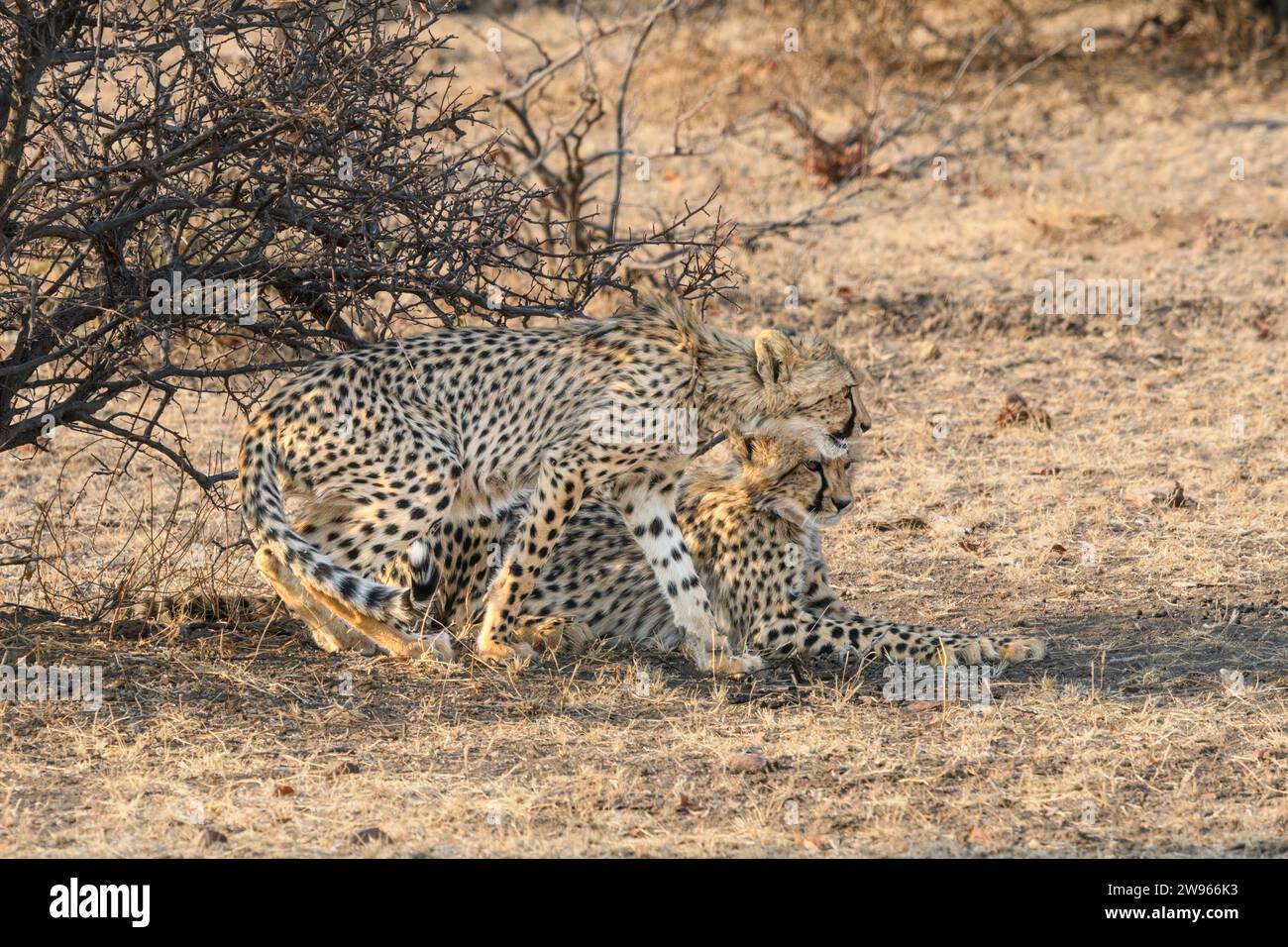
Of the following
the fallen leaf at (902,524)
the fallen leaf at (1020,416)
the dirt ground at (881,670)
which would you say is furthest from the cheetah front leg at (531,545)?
the fallen leaf at (1020,416)

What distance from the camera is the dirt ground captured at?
15.3 feet

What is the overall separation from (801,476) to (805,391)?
303 millimetres

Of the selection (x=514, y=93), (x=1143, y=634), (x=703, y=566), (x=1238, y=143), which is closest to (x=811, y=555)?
(x=703, y=566)

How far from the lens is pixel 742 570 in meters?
6.13

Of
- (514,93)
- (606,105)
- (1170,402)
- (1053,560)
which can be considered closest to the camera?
(1053,560)

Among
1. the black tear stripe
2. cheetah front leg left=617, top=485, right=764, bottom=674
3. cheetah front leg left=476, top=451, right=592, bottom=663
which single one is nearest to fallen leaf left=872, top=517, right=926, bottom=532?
the black tear stripe

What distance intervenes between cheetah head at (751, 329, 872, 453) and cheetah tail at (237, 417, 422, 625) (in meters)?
1.22

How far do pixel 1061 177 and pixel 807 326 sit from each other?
316 centimetres

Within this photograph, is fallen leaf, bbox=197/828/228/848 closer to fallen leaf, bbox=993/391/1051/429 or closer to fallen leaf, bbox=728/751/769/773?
fallen leaf, bbox=728/751/769/773

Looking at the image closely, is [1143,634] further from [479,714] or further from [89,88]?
[89,88]

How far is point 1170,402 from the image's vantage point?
9062 mm

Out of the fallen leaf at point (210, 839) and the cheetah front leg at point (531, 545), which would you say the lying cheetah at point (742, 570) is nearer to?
the cheetah front leg at point (531, 545)

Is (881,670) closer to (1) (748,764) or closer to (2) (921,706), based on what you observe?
(2) (921,706)

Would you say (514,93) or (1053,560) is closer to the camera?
(1053,560)
